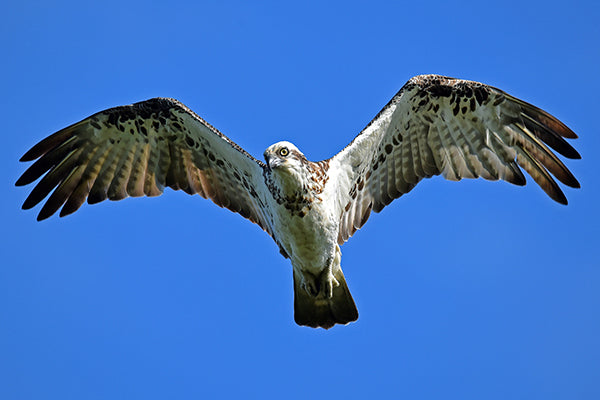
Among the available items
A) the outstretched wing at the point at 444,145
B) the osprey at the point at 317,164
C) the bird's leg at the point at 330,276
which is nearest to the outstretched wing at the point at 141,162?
the osprey at the point at 317,164

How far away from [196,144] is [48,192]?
6.73 feet

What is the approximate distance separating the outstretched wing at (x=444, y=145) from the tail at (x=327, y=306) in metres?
0.72

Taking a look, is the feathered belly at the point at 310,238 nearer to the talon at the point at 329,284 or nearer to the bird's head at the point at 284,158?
the talon at the point at 329,284

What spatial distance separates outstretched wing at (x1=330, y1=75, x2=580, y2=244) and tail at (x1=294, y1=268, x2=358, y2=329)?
0.72m

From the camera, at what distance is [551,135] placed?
9.64 meters

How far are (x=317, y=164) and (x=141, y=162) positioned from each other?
2706 millimetres

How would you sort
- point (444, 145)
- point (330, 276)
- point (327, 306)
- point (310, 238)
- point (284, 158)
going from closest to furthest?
point (284, 158) → point (310, 238) → point (330, 276) → point (327, 306) → point (444, 145)

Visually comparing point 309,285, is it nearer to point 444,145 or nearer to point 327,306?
point 327,306

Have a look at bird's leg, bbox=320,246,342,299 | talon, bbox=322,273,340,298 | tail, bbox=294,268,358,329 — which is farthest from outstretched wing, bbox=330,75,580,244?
tail, bbox=294,268,358,329

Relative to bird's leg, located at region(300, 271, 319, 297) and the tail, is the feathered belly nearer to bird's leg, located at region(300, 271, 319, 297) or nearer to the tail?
bird's leg, located at region(300, 271, 319, 297)

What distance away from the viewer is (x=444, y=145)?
10.4 meters

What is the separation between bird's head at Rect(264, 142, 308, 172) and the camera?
9031 mm

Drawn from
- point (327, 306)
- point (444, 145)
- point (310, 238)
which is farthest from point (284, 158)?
point (444, 145)

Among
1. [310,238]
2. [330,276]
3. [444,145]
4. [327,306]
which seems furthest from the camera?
[444,145]
